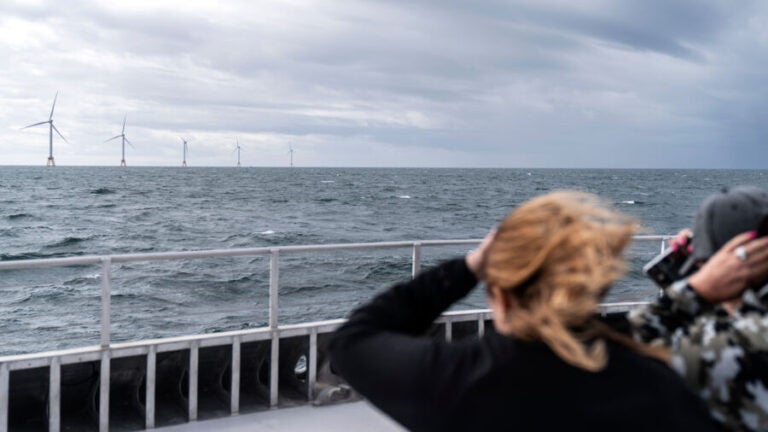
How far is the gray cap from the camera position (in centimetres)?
173

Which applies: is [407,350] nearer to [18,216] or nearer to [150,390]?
[150,390]

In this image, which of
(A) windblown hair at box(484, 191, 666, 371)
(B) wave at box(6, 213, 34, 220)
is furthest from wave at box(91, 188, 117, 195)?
(A) windblown hair at box(484, 191, 666, 371)

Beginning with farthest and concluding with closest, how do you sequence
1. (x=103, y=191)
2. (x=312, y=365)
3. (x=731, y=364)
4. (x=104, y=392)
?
1. (x=103, y=191)
2. (x=312, y=365)
3. (x=104, y=392)
4. (x=731, y=364)

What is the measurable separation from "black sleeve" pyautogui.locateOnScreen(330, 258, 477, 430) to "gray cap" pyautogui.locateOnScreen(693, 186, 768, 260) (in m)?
0.53

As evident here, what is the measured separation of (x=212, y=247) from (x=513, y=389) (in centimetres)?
3932

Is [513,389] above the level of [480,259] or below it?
below

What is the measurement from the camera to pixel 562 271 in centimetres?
137

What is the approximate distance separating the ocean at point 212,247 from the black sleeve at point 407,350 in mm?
404

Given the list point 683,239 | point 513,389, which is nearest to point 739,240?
point 683,239

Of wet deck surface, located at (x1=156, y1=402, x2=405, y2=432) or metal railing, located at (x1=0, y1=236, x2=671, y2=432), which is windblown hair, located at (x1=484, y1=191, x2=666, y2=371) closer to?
metal railing, located at (x1=0, y1=236, x2=671, y2=432)

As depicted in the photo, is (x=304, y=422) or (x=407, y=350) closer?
(x=407, y=350)

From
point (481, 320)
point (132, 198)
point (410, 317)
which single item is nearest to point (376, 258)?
point (481, 320)

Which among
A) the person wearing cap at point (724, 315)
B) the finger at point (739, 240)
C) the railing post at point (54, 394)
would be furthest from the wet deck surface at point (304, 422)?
the finger at point (739, 240)

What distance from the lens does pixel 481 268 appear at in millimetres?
1550
